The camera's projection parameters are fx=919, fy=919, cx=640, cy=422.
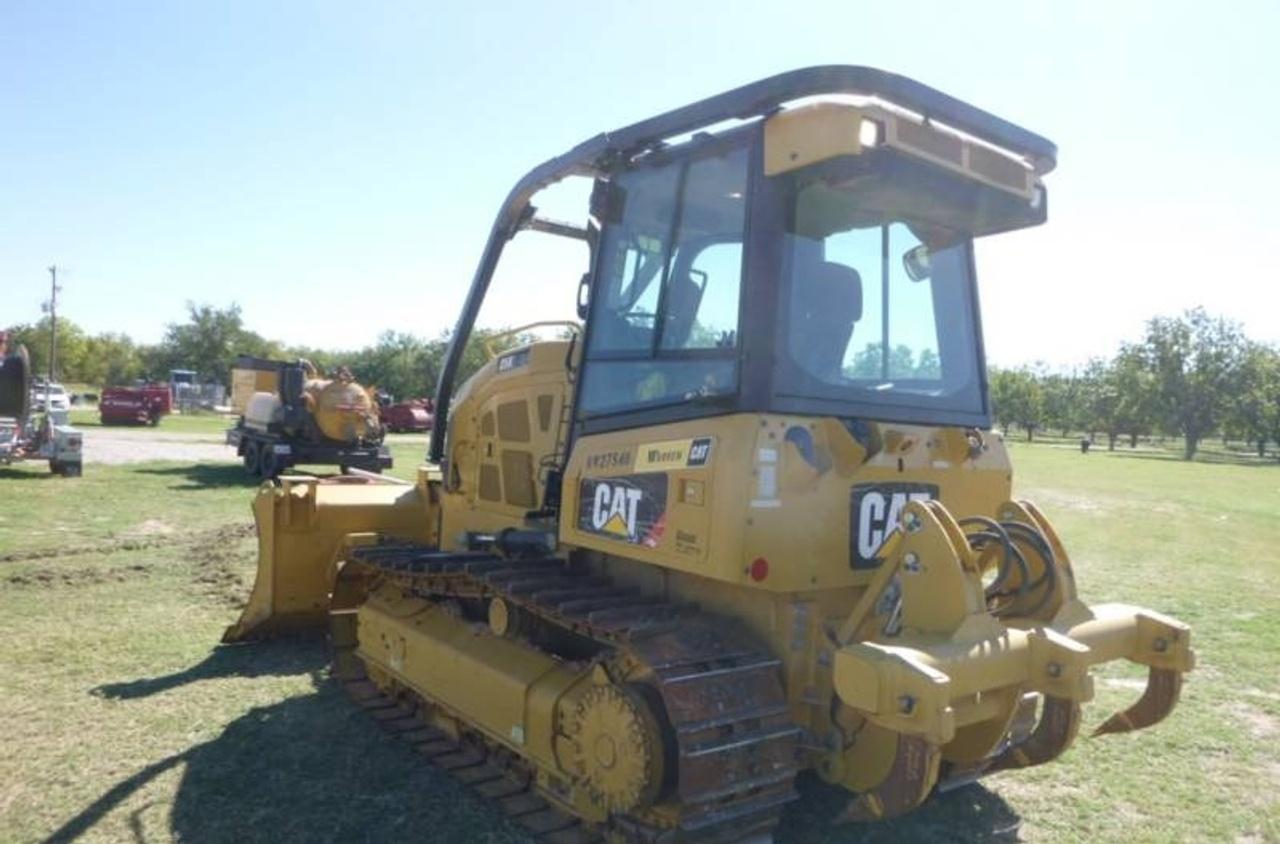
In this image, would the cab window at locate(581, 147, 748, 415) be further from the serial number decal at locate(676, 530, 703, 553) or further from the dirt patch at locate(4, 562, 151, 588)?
the dirt patch at locate(4, 562, 151, 588)

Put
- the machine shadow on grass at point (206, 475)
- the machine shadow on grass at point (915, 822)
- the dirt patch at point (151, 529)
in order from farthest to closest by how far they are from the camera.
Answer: the machine shadow on grass at point (206, 475) → the dirt patch at point (151, 529) → the machine shadow on grass at point (915, 822)

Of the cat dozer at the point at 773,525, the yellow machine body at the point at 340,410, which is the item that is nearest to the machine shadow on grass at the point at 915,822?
the cat dozer at the point at 773,525

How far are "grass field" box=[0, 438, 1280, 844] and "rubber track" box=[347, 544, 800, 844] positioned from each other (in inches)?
33.7

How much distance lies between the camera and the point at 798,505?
3.61 metres

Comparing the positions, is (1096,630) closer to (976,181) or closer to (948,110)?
(976,181)

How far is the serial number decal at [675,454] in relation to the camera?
12.0ft

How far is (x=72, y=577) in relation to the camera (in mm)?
8766

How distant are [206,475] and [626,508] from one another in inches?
694

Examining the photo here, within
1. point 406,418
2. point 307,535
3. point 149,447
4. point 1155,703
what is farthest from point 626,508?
point 406,418

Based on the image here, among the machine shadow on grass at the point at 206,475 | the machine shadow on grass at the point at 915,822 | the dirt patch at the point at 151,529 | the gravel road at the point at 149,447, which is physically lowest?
the machine shadow on grass at the point at 915,822

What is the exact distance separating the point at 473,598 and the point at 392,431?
132ft

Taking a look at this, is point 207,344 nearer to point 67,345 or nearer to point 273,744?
point 67,345

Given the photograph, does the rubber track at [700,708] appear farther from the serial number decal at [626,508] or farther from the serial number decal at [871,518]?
the serial number decal at [871,518]

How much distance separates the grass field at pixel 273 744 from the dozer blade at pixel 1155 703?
25.4 inches
